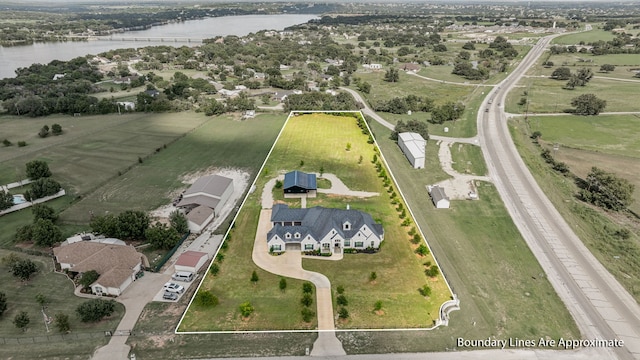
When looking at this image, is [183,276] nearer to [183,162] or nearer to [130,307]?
[130,307]

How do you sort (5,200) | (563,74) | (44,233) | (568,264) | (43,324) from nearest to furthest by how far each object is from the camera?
(43,324), (568,264), (44,233), (5,200), (563,74)

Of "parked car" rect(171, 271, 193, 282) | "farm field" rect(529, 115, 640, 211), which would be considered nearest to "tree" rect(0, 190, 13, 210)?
"parked car" rect(171, 271, 193, 282)

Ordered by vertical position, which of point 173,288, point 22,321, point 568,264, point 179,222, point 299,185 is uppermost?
point 299,185

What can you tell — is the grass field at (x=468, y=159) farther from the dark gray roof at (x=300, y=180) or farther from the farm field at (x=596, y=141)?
the dark gray roof at (x=300, y=180)

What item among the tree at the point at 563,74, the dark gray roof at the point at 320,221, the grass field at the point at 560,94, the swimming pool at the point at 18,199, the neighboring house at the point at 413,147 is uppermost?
the tree at the point at 563,74

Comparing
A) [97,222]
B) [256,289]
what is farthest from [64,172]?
[256,289]

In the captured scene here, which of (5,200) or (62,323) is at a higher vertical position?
(5,200)

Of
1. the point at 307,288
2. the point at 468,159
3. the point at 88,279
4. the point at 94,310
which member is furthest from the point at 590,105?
the point at 94,310

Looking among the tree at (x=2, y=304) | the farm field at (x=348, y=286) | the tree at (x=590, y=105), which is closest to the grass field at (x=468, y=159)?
the farm field at (x=348, y=286)
